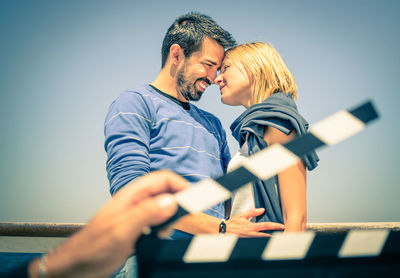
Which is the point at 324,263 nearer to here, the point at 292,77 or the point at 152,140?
the point at 152,140

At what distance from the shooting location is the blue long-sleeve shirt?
1.32 m

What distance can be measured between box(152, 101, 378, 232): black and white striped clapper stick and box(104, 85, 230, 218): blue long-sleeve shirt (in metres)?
0.86

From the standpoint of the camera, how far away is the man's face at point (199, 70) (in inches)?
82.1

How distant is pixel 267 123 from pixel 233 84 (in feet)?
1.74

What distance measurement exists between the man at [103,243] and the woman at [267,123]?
3.30 ft

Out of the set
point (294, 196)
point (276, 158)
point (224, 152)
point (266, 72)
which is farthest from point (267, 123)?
point (276, 158)

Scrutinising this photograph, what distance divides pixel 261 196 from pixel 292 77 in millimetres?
730

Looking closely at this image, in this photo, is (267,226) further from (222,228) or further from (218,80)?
(218,80)

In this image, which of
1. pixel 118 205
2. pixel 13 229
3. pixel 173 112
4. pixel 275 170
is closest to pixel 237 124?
pixel 173 112

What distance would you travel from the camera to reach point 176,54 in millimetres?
2211

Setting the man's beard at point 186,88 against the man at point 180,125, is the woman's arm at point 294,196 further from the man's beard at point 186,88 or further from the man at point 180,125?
the man's beard at point 186,88

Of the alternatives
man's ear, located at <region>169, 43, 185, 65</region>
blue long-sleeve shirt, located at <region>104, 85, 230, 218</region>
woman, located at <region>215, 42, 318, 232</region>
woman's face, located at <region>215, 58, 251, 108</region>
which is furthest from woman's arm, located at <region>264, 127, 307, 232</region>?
man's ear, located at <region>169, 43, 185, 65</region>

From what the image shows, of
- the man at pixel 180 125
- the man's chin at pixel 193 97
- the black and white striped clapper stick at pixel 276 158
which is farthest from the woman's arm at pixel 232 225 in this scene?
the man's chin at pixel 193 97

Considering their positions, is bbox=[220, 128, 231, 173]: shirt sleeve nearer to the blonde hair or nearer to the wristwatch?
the blonde hair
